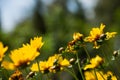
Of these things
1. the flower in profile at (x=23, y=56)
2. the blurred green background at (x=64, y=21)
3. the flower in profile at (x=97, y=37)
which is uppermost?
the blurred green background at (x=64, y=21)

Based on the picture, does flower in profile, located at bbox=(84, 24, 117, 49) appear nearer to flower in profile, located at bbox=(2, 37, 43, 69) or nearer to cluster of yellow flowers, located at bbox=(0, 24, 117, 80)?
cluster of yellow flowers, located at bbox=(0, 24, 117, 80)

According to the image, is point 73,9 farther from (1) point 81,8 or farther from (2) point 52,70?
(2) point 52,70

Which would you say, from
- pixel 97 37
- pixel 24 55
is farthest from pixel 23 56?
pixel 97 37

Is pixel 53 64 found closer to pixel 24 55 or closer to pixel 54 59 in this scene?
pixel 54 59

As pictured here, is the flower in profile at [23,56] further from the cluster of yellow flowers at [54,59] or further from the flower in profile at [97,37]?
the flower in profile at [97,37]

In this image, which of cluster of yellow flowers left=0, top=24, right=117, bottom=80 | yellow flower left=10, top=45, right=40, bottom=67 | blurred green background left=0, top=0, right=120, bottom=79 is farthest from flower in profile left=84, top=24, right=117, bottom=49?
blurred green background left=0, top=0, right=120, bottom=79

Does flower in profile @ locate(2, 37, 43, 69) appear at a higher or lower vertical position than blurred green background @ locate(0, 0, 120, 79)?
lower

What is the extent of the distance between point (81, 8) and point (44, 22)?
6041mm

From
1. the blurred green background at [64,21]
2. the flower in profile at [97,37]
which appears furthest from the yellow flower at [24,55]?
the blurred green background at [64,21]

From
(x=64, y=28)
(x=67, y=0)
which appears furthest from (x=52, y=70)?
(x=67, y=0)

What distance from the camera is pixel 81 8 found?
941 inches

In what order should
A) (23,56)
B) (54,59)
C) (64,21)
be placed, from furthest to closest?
(64,21) < (54,59) < (23,56)

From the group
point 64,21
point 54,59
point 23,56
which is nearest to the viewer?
point 23,56

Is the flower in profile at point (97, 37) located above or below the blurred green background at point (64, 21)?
below
